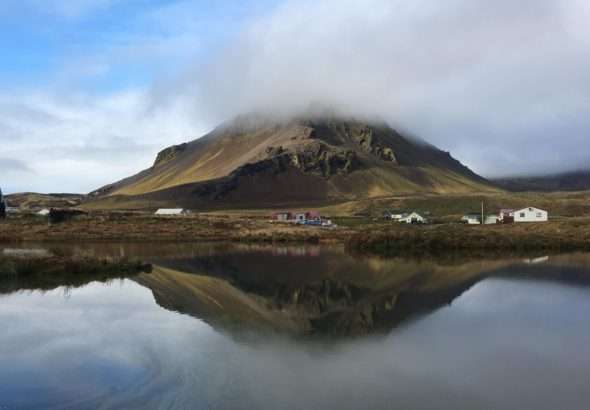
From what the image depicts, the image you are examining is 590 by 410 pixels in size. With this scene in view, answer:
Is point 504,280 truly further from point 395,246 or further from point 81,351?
point 81,351

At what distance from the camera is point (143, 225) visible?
82688 millimetres

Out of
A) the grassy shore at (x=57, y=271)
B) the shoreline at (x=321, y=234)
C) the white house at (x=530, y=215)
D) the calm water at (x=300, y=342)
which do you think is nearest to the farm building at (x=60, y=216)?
the shoreline at (x=321, y=234)

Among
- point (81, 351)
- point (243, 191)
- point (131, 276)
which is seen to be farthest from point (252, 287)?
point (243, 191)

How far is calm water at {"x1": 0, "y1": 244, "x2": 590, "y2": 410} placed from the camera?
14375 millimetres

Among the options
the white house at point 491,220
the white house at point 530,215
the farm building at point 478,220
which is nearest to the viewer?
the white house at point 530,215

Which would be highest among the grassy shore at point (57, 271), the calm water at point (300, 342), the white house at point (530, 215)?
the white house at point (530, 215)

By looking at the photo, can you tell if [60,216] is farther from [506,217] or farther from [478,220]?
[506,217]

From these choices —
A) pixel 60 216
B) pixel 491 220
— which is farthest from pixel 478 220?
pixel 60 216

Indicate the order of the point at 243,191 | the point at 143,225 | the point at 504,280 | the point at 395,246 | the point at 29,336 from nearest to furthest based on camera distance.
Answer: the point at 29,336 < the point at 504,280 < the point at 395,246 < the point at 143,225 < the point at 243,191

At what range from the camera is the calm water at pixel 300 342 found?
14.4m

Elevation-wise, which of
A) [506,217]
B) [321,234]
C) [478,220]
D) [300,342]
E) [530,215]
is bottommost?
Result: [300,342]

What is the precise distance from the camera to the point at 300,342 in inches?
803

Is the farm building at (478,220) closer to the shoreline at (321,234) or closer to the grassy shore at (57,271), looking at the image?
the shoreline at (321,234)

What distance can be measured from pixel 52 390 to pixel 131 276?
2307 cm
